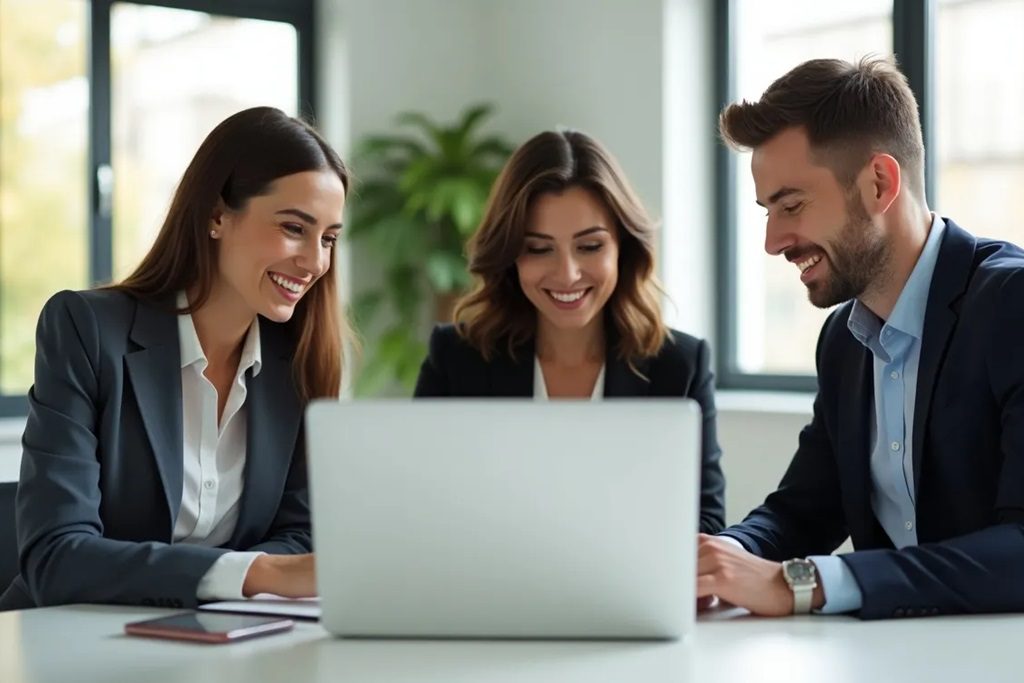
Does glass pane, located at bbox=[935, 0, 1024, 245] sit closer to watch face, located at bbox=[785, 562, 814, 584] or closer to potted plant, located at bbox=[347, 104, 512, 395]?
potted plant, located at bbox=[347, 104, 512, 395]

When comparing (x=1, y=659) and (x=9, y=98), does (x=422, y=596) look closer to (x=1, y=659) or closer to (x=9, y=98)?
(x=1, y=659)

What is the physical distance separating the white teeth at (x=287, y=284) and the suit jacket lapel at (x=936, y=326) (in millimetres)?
1158

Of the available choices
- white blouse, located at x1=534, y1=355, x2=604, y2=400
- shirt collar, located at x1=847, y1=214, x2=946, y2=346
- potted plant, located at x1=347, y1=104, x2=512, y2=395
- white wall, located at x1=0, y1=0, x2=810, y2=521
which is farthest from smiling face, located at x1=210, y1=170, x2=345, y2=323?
potted plant, located at x1=347, y1=104, x2=512, y2=395

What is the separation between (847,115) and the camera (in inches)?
90.8

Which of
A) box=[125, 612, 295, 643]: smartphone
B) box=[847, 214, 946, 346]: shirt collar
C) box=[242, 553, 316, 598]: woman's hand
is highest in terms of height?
box=[847, 214, 946, 346]: shirt collar

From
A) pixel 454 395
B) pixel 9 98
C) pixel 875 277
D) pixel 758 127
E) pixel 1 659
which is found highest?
pixel 9 98

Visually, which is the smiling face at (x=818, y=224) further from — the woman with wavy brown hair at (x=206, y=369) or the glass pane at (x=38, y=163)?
the glass pane at (x=38, y=163)

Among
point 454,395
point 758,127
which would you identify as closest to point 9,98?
point 454,395

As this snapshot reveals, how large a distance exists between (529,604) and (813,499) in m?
0.96

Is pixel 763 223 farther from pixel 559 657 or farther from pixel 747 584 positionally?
pixel 559 657

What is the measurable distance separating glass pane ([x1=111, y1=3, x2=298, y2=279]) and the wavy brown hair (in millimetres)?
2641

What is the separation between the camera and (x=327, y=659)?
1.52m

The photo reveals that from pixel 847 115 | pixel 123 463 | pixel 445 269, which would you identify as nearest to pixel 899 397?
pixel 847 115

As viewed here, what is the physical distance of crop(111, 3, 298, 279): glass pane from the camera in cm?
535
